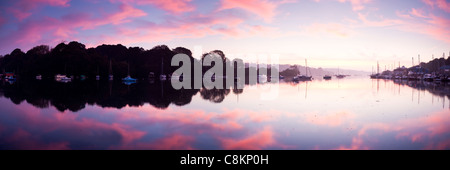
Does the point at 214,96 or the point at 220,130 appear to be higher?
the point at 214,96

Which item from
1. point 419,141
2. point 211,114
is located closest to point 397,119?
point 419,141

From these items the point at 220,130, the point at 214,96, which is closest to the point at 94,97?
the point at 214,96

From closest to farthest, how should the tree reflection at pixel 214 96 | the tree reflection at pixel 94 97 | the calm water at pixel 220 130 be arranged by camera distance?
the calm water at pixel 220 130
the tree reflection at pixel 94 97
the tree reflection at pixel 214 96

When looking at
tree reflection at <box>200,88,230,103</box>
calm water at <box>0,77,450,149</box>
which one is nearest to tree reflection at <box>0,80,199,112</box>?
tree reflection at <box>200,88,230,103</box>

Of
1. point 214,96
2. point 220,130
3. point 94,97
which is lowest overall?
point 220,130

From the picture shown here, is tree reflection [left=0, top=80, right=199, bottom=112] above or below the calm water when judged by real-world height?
above

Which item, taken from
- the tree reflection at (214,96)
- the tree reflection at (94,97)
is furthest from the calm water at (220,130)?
the tree reflection at (214,96)

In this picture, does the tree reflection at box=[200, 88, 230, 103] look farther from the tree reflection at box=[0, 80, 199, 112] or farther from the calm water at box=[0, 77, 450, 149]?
the calm water at box=[0, 77, 450, 149]

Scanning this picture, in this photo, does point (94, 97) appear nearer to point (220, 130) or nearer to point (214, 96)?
point (214, 96)

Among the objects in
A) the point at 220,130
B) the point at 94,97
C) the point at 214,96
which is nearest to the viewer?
the point at 220,130

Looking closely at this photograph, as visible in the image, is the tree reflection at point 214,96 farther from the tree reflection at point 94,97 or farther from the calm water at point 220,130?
the calm water at point 220,130

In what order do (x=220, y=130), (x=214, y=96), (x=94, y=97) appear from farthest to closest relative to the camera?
1. (x=214, y=96)
2. (x=94, y=97)
3. (x=220, y=130)
